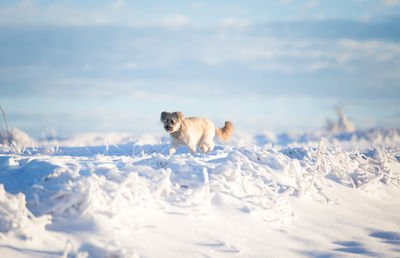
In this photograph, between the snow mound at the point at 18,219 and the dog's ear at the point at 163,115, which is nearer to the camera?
the snow mound at the point at 18,219

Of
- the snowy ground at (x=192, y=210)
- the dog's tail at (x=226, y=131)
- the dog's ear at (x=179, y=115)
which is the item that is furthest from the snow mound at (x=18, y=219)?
the dog's tail at (x=226, y=131)

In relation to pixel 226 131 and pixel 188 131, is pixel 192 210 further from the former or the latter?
pixel 226 131

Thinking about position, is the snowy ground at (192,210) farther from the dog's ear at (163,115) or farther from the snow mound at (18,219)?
the dog's ear at (163,115)

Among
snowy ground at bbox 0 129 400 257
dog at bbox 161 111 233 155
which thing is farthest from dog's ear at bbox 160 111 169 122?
snowy ground at bbox 0 129 400 257

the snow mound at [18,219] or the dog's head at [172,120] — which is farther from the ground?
the dog's head at [172,120]

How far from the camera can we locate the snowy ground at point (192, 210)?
2.89 m

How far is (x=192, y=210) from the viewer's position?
3.38m

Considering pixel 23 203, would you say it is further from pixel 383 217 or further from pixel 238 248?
pixel 383 217

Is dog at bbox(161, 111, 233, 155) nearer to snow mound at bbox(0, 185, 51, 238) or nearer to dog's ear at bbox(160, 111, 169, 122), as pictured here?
dog's ear at bbox(160, 111, 169, 122)

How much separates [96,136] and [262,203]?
19.0 metres

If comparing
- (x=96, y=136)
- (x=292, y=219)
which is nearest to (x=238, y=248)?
(x=292, y=219)

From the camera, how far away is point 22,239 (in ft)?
9.22

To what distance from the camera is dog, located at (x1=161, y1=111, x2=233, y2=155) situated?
24.1 ft

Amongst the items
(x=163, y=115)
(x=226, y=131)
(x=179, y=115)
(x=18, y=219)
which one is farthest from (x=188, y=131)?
(x=18, y=219)
